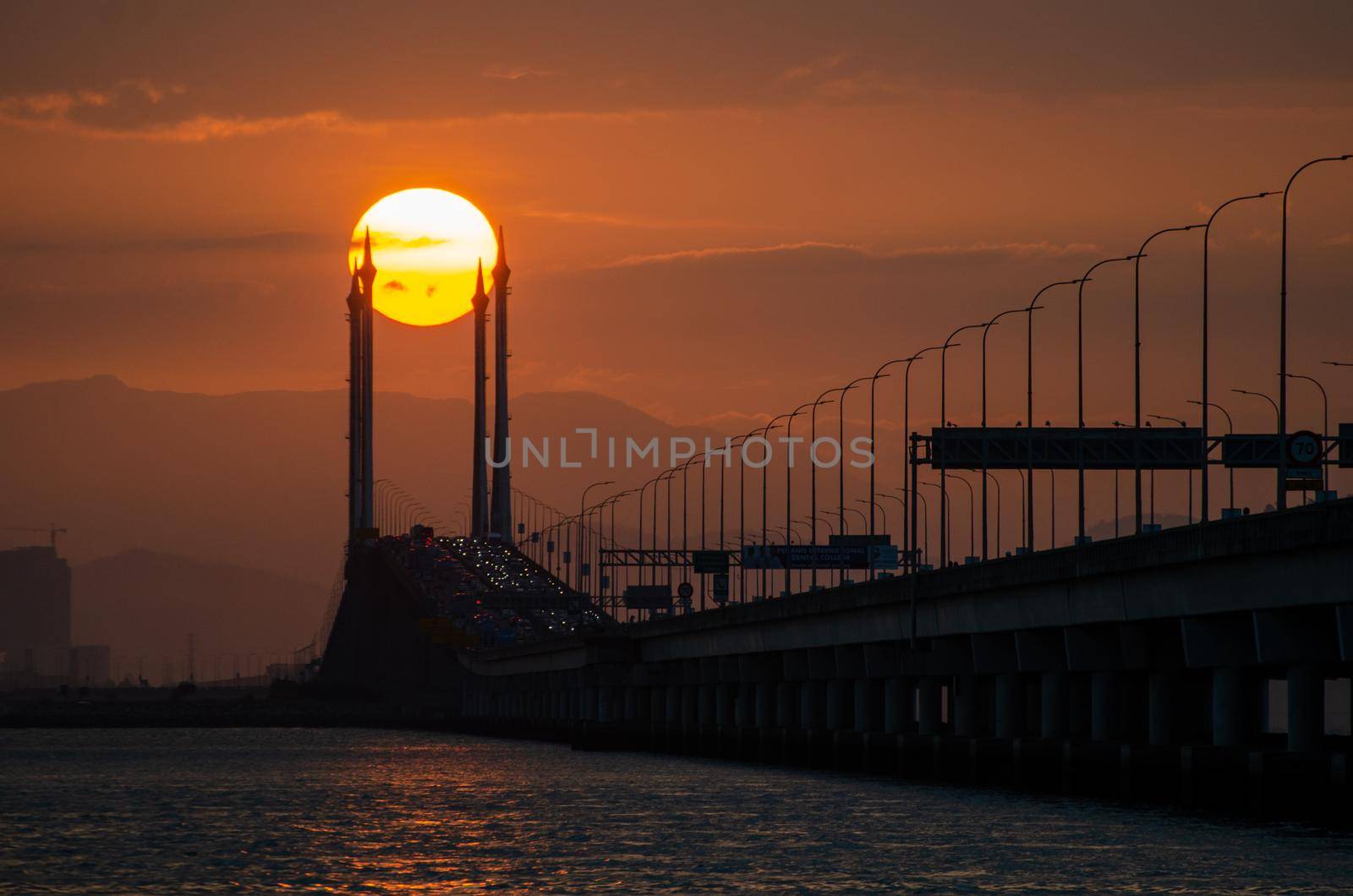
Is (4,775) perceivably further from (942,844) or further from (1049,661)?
(942,844)

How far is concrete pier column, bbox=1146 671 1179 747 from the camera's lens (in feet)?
233

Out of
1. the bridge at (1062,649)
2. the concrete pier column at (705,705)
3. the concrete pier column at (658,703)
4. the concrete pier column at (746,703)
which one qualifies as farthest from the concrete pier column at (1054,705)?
the concrete pier column at (658,703)

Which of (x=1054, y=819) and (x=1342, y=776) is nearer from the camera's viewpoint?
(x=1342, y=776)

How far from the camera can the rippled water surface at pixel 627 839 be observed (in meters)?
55.6

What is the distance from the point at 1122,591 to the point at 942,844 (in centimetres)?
1123

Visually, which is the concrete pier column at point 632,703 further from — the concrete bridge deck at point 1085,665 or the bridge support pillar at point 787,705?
the bridge support pillar at point 787,705

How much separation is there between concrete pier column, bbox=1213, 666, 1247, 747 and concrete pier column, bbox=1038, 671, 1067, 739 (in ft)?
46.0

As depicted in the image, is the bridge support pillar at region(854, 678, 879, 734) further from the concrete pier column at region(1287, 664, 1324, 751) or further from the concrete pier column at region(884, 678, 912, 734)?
the concrete pier column at region(1287, 664, 1324, 751)

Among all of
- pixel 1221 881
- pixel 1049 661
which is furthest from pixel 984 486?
pixel 1221 881

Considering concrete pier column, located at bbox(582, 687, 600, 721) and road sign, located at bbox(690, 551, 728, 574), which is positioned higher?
road sign, located at bbox(690, 551, 728, 574)

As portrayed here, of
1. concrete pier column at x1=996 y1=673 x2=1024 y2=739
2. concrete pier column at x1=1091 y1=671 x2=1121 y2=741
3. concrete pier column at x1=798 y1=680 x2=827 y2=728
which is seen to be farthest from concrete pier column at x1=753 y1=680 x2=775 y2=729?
concrete pier column at x1=1091 y1=671 x2=1121 y2=741

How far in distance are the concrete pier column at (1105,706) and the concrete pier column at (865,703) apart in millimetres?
26084

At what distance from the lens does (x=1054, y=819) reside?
68.4 metres

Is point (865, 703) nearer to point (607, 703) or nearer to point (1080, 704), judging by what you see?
point (1080, 704)
